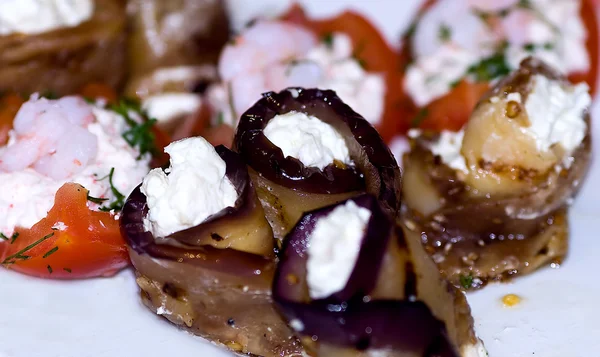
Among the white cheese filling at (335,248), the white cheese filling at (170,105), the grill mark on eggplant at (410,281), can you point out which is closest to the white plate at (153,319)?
the grill mark on eggplant at (410,281)

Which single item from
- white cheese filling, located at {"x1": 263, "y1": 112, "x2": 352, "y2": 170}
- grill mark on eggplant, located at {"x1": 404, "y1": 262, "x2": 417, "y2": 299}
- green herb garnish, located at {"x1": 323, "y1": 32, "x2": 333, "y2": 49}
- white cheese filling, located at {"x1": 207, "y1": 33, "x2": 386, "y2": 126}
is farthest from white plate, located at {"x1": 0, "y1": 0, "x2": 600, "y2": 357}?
green herb garnish, located at {"x1": 323, "y1": 32, "x2": 333, "y2": 49}

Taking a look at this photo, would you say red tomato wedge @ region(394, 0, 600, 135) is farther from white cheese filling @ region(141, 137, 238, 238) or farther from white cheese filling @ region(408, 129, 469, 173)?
white cheese filling @ region(141, 137, 238, 238)

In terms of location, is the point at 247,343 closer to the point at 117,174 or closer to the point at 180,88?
the point at 117,174

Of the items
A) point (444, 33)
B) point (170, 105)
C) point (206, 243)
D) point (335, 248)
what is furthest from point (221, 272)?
point (444, 33)

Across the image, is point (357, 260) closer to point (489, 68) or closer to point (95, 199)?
point (95, 199)

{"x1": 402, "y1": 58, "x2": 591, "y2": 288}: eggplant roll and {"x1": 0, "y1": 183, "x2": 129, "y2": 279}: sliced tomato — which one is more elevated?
{"x1": 402, "y1": 58, "x2": 591, "y2": 288}: eggplant roll

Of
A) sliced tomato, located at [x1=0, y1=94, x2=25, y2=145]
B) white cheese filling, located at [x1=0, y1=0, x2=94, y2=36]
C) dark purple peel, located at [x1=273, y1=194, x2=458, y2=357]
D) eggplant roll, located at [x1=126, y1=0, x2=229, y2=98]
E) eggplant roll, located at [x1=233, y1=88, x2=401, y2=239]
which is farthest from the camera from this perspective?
eggplant roll, located at [x1=126, y1=0, x2=229, y2=98]

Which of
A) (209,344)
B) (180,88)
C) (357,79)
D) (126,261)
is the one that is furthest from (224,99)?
(209,344)
